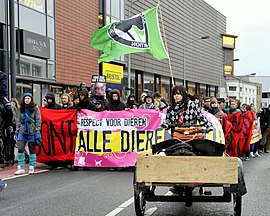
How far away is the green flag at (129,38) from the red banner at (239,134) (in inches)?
118

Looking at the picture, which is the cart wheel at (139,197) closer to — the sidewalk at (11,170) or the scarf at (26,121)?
the sidewalk at (11,170)

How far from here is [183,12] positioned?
61.6 m

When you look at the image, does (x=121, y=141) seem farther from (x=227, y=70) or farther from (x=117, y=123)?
(x=227, y=70)

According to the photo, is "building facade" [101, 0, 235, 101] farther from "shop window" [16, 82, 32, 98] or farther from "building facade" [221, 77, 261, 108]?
"shop window" [16, 82, 32, 98]

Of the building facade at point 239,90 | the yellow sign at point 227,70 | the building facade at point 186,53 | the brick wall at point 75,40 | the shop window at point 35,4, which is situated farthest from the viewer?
the building facade at point 239,90

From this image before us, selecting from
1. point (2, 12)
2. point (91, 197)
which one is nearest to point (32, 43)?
point (2, 12)

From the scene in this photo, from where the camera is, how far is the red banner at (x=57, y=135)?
1194cm

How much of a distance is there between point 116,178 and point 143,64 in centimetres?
3774

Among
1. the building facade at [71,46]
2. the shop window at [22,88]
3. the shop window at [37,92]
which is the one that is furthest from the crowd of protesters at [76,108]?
the shop window at [37,92]

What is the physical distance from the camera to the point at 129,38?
14398 mm

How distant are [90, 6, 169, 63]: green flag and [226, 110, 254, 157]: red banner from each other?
299 centimetres

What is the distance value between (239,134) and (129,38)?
426 centimetres

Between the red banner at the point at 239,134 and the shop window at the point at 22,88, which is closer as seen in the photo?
the red banner at the point at 239,134

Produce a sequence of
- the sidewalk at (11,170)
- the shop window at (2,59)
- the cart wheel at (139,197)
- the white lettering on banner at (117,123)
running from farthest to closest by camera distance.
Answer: the shop window at (2,59) < the white lettering on banner at (117,123) < the sidewalk at (11,170) < the cart wheel at (139,197)
